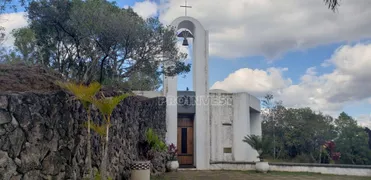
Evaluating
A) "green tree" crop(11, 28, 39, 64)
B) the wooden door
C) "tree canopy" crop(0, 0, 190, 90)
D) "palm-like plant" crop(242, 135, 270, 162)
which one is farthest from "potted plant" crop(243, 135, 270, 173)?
"green tree" crop(11, 28, 39, 64)

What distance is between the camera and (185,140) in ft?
48.2

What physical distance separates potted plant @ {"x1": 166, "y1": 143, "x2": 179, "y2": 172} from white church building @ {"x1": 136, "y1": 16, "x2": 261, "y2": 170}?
1.83 feet

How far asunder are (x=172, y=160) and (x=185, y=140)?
1.86 metres

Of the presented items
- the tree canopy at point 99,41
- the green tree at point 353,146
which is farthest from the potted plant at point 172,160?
the green tree at point 353,146

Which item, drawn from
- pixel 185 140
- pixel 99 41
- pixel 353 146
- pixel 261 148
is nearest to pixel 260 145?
pixel 261 148

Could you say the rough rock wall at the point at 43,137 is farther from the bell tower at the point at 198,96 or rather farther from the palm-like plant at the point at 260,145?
the palm-like plant at the point at 260,145

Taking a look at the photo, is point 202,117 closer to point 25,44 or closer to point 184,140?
point 184,140

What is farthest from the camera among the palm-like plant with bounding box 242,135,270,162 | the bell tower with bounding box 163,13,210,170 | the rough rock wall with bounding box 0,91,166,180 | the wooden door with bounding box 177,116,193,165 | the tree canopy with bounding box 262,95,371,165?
the tree canopy with bounding box 262,95,371,165

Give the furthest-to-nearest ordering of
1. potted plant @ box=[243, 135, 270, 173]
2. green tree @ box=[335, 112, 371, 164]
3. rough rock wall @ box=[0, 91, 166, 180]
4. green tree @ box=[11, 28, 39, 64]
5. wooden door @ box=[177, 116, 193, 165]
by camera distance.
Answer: green tree @ box=[335, 112, 371, 164]
wooden door @ box=[177, 116, 193, 165]
potted plant @ box=[243, 135, 270, 173]
green tree @ box=[11, 28, 39, 64]
rough rock wall @ box=[0, 91, 166, 180]

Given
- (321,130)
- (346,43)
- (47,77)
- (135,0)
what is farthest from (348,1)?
(321,130)

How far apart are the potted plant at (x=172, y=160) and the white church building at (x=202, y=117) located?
557mm

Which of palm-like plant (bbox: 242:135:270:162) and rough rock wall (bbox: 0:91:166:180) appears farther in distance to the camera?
palm-like plant (bbox: 242:135:270:162)

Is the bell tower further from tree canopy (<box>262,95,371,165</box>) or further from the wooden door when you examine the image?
tree canopy (<box>262,95,371,165</box>)

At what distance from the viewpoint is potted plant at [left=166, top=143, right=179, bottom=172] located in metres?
12.8
